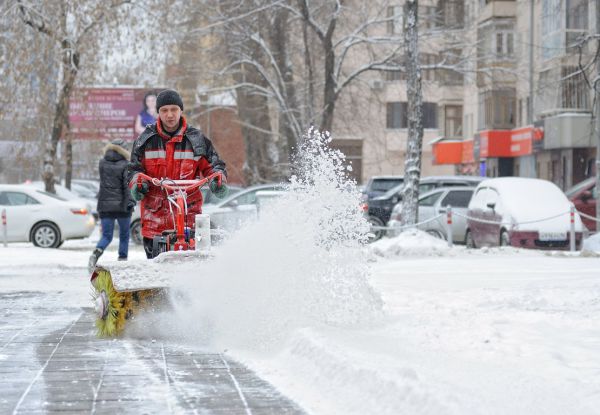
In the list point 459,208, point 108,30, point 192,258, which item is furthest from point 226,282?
point 108,30

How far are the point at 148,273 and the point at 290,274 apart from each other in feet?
3.38

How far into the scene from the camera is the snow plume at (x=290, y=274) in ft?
28.1

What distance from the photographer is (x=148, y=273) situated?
8445 mm

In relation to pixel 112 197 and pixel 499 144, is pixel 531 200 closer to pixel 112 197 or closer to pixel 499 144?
pixel 112 197

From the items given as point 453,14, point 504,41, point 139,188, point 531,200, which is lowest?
point 531,200

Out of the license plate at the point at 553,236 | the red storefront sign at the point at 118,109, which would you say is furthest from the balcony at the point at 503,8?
the license plate at the point at 553,236

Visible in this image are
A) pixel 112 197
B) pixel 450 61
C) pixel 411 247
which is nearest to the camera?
pixel 112 197

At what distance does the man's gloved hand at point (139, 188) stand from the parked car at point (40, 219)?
52.7 feet

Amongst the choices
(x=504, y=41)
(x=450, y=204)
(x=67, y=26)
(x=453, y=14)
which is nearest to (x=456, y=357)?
(x=450, y=204)

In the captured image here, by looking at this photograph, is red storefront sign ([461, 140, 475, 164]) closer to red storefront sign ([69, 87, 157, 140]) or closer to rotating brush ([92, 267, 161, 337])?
red storefront sign ([69, 87, 157, 140])

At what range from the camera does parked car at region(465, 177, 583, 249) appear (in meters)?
21.6

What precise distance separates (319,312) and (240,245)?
0.76 metres

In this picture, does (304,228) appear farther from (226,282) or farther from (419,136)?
(419,136)

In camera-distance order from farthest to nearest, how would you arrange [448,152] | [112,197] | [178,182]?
[448,152] → [112,197] → [178,182]
